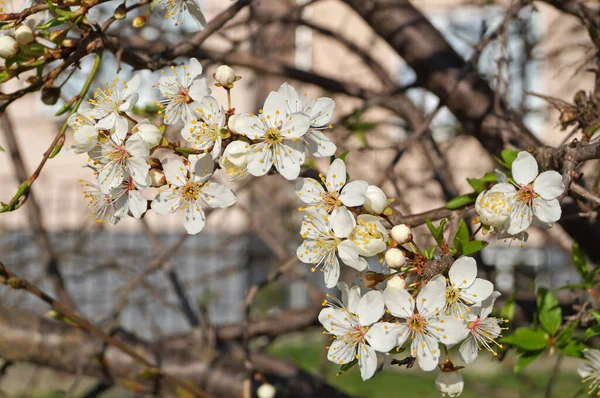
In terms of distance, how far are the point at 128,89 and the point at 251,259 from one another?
289cm

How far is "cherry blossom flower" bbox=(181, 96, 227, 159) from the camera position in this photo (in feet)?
3.59

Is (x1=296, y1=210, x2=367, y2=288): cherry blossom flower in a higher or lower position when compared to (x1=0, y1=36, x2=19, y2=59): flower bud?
lower

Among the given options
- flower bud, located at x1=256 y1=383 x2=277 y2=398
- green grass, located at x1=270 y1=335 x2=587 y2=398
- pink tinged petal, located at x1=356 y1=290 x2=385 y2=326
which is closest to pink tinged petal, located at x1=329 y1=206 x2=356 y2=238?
pink tinged petal, located at x1=356 y1=290 x2=385 y2=326

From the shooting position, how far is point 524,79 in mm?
3352

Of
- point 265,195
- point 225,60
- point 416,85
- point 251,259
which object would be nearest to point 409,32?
point 416,85

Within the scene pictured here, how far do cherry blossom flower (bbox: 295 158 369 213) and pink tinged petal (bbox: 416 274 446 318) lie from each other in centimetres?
17

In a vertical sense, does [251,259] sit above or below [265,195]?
below

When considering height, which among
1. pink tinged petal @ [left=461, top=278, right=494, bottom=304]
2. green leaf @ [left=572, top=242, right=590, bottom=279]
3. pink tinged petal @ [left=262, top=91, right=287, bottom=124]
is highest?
pink tinged petal @ [left=262, top=91, right=287, bottom=124]

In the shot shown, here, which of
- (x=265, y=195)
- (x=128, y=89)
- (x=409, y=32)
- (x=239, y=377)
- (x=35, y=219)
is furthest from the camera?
(x=265, y=195)

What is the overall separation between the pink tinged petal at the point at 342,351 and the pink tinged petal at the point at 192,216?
0.99 ft

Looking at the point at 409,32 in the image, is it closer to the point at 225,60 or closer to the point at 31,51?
the point at 225,60

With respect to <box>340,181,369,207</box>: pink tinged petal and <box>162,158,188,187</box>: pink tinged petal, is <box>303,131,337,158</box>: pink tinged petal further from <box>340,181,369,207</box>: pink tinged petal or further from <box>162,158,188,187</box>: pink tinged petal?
<box>162,158,188,187</box>: pink tinged petal

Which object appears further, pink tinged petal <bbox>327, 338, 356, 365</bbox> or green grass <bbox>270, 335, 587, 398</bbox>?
green grass <bbox>270, 335, 587, 398</bbox>

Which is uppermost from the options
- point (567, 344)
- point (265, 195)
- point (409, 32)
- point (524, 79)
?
point (409, 32)
